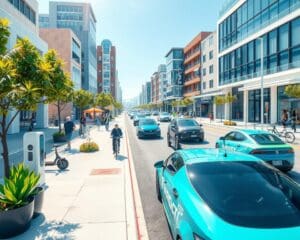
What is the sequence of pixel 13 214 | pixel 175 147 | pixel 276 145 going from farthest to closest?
pixel 175 147 → pixel 276 145 → pixel 13 214

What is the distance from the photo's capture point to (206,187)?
3.82 m

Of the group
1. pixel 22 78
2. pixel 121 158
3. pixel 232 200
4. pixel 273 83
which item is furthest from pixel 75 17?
pixel 232 200

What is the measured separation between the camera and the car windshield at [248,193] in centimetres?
311

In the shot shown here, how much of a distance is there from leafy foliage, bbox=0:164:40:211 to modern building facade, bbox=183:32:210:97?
209ft

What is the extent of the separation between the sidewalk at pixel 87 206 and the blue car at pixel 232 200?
1.73 metres

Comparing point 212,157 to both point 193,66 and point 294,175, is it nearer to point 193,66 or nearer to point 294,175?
point 294,175

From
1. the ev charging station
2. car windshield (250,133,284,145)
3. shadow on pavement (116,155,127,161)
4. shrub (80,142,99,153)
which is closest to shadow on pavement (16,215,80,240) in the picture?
the ev charging station

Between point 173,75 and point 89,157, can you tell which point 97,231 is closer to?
point 89,157

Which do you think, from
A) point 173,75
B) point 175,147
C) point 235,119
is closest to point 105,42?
point 173,75

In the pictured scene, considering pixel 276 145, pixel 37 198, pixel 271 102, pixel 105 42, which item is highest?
pixel 105 42

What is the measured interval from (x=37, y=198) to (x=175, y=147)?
11.2 metres

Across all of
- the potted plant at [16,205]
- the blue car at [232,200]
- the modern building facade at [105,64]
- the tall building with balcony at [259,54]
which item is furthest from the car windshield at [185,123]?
the modern building facade at [105,64]

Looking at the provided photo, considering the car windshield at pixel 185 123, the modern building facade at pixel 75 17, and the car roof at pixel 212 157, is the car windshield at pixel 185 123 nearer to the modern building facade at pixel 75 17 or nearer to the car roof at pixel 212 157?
the car roof at pixel 212 157

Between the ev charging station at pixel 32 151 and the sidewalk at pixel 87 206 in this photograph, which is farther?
the ev charging station at pixel 32 151
